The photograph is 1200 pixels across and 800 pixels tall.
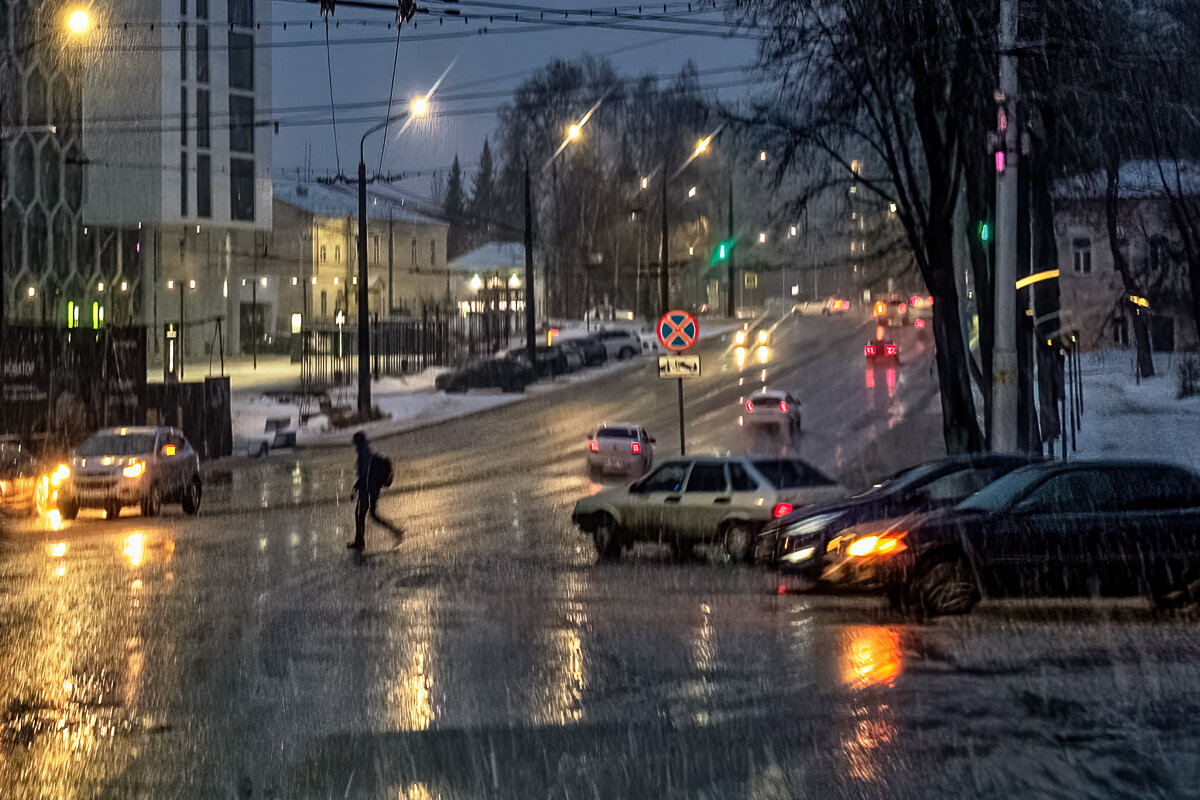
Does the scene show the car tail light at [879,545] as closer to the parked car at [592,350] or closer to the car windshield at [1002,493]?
the car windshield at [1002,493]

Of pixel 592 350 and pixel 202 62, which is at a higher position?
pixel 202 62

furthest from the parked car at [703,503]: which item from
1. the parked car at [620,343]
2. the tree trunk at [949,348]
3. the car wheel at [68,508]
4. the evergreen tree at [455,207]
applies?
the evergreen tree at [455,207]

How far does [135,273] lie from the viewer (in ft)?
230

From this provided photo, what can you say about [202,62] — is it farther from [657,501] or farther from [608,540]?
[657,501]

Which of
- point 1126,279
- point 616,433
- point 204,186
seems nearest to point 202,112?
point 204,186

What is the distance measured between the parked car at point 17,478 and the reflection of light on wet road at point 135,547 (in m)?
5.88

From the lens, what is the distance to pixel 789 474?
1784 cm

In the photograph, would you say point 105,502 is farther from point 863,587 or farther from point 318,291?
point 318,291

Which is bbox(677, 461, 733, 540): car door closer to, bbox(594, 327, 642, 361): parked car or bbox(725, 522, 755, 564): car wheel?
bbox(725, 522, 755, 564): car wheel

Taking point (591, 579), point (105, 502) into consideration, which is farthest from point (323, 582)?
point (105, 502)

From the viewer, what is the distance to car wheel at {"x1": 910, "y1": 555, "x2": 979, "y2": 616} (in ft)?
41.7

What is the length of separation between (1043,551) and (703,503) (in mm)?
5580

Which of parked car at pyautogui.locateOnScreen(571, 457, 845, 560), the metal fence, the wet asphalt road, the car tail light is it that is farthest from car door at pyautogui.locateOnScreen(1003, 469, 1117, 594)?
the metal fence

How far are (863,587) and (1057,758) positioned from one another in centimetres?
548
